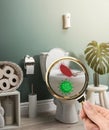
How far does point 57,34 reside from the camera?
284 cm

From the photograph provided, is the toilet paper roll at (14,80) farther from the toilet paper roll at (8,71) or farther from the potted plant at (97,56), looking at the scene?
the potted plant at (97,56)

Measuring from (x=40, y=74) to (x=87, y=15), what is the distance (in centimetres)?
97

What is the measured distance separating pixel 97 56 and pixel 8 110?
1.16m

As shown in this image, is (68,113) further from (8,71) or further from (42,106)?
(8,71)

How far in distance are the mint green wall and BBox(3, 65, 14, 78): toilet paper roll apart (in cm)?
26

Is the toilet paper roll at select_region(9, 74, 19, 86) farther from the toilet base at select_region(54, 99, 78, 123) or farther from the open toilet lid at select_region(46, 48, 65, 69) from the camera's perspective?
the toilet base at select_region(54, 99, 78, 123)

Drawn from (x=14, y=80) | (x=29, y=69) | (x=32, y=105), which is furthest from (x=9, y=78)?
(x=32, y=105)

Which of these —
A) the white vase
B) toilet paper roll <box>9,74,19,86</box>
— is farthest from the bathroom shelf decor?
the white vase

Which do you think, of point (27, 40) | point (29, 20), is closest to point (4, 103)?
point (27, 40)

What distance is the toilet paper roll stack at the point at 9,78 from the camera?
2.35 meters

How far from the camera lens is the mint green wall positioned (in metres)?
2.60

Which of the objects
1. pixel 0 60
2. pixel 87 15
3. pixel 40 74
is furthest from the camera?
pixel 87 15

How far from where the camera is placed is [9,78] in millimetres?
2373

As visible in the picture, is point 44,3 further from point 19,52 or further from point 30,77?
point 30,77
